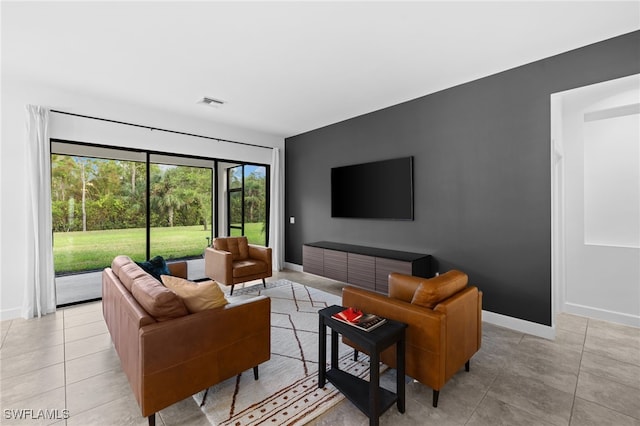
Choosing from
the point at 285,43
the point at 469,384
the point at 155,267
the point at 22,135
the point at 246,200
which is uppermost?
the point at 285,43

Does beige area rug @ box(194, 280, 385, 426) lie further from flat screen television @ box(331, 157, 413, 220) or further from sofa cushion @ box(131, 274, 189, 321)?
flat screen television @ box(331, 157, 413, 220)

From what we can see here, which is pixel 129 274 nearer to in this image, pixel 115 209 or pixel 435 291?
pixel 435 291

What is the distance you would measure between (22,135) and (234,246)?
2.92 metres

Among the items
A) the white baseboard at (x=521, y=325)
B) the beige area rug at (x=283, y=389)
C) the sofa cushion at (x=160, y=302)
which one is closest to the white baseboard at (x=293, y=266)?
the beige area rug at (x=283, y=389)

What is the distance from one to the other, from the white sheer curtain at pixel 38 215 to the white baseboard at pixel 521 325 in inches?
207

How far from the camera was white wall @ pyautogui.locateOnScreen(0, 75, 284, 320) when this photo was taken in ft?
11.1

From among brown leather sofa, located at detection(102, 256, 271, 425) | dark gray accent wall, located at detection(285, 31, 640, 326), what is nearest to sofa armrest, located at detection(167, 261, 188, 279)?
brown leather sofa, located at detection(102, 256, 271, 425)

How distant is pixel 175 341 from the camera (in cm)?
168

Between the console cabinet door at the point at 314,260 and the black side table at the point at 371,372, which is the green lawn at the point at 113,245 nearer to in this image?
the console cabinet door at the point at 314,260

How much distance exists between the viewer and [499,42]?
2.61 m

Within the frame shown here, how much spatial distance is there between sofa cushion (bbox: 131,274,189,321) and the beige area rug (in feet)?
2.30

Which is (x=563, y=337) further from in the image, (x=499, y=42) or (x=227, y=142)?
(x=227, y=142)

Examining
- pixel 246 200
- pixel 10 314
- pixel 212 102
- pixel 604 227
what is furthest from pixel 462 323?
pixel 10 314

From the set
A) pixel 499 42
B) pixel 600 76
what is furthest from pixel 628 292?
pixel 499 42
